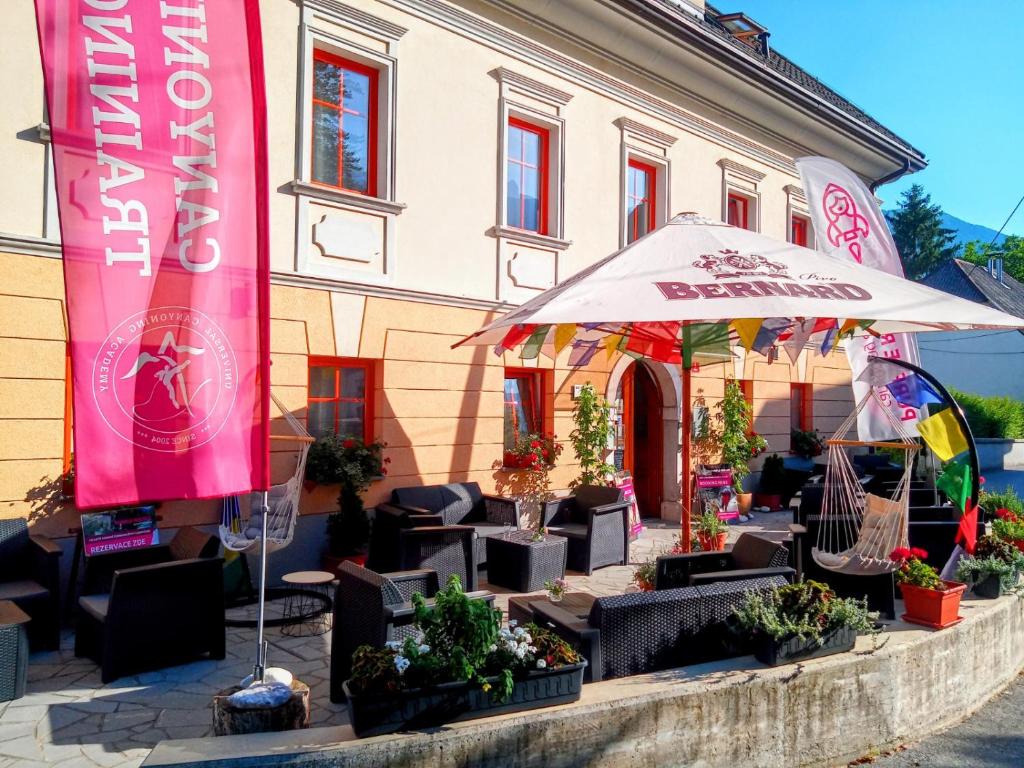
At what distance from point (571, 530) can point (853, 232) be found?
14.9 feet

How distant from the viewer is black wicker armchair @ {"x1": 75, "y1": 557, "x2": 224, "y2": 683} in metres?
4.66

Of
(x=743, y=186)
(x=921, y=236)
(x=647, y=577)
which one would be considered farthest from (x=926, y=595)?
(x=921, y=236)

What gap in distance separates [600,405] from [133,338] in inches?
283

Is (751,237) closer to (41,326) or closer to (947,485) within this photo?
(947,485)

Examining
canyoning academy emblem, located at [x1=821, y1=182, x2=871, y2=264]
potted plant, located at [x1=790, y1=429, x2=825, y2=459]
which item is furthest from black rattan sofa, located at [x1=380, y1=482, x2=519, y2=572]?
potted plant, located at [x1=790, y1=429, x2=825, y2=459]

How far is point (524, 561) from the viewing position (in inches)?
269

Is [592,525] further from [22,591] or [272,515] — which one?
[22,591]

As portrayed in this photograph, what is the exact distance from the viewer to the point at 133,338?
3281mm

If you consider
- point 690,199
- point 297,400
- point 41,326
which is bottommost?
point 297,400

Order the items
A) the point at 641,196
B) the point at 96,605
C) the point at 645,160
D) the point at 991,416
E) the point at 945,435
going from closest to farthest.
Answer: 1. the point at 96,605
2. the point at 945,435
3. the point at 645,160
4. the point at 641,196
5. the point at 991,416

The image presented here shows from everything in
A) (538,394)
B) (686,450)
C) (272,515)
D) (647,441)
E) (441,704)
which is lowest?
(441,704)

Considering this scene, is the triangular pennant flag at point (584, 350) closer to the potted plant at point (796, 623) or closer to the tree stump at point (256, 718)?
the potted plant at point (796, 623)

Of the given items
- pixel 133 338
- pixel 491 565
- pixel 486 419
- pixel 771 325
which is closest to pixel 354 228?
pixel 486 419

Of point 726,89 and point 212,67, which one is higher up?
point 726,89
